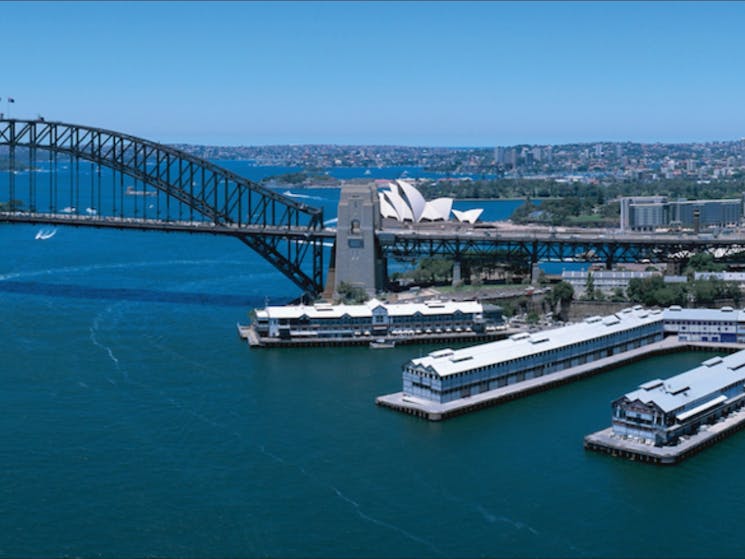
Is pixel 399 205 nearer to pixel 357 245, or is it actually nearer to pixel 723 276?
pixel 357 245

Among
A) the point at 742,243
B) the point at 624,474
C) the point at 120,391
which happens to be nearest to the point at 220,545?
the point at 624,474

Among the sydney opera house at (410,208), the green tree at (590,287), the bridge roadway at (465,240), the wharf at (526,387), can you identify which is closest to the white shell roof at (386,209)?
the sydney opera house at (410,208)

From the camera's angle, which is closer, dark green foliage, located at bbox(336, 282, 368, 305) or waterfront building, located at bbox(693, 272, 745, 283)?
dark green foliage, located at bbox(336, 282, 368, 305)

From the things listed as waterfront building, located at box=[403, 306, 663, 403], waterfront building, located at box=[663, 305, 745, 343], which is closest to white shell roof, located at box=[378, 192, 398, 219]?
waterfront building, located at box=[403, 306, 663, 403]

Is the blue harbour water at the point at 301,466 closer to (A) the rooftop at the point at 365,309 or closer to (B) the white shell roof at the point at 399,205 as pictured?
(A) the rooftop at the point at 365,309

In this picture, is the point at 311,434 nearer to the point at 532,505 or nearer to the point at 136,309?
the point at 532,505

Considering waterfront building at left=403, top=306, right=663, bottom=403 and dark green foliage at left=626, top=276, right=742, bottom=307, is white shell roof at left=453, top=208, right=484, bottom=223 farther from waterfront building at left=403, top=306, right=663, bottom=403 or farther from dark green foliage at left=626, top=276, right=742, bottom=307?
waterfront building at left=403, top=306, right=663, bottom=403
